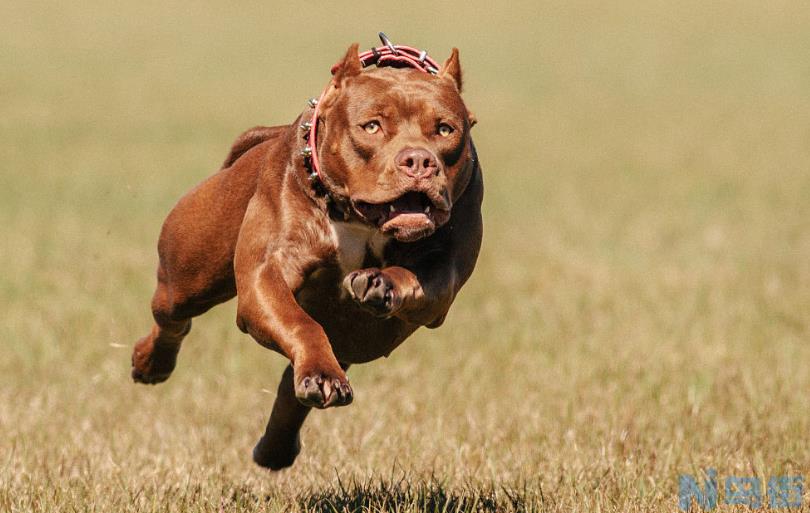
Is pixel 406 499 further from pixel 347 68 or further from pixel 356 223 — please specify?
pixel 347 68

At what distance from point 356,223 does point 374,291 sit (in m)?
0.42

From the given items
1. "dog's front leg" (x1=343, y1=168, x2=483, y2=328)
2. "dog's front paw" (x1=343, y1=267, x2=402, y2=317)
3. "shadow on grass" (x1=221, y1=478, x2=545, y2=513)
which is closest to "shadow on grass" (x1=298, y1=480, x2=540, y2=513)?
"shadow on grass" (x1=221, y1=478, x2=545, y2=513)

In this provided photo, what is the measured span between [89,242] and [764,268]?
587 centimetres

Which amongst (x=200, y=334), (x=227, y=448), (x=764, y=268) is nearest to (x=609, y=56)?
(x=764, y=268)

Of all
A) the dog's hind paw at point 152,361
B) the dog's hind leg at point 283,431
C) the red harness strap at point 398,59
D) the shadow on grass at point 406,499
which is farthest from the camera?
the dog's hind paw at point 152,361

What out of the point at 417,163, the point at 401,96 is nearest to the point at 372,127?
the point at 401,96

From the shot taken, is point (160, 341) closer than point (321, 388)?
No

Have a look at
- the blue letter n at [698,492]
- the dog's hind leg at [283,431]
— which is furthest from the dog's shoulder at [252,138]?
the blue letter n at [698,492]

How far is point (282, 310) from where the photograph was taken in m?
4.42

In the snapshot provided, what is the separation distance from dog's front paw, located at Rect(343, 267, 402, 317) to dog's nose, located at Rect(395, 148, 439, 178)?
328mm

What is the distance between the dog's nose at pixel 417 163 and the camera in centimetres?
415

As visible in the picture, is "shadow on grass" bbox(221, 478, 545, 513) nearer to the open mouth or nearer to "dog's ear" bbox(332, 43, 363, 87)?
the open mouth

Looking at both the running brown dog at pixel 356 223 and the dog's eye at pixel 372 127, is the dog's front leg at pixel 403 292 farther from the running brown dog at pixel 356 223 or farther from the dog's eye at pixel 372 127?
the dog's eye at pixel 372 127

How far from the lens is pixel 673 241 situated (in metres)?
14.2
